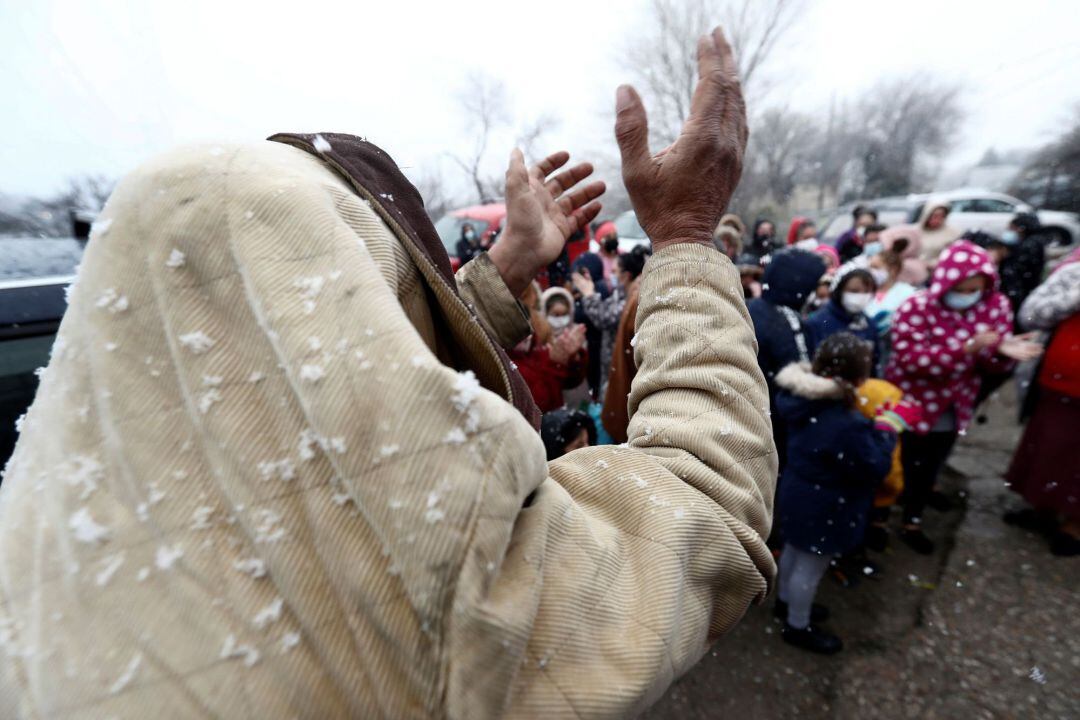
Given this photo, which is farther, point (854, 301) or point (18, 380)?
point (854, 301)

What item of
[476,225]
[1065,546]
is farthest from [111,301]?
[476,225]

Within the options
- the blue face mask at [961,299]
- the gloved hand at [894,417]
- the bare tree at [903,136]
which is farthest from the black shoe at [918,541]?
the bare tree at [903,136]

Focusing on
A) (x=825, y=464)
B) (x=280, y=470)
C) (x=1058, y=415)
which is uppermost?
(x=280, y=470)

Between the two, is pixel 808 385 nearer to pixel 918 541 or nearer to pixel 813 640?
pixel 813 640

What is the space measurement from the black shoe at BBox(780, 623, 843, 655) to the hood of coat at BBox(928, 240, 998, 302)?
2.46 metres

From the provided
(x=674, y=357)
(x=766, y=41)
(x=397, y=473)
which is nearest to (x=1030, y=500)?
(x=674, y=357)

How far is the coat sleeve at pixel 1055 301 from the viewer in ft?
10.6

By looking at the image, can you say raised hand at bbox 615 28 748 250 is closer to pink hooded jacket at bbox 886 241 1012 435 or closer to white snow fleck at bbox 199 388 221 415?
white snow fleck at bbox 199 388 221 415

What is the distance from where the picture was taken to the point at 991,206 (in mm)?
14398

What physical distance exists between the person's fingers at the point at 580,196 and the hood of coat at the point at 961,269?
327 centimetres

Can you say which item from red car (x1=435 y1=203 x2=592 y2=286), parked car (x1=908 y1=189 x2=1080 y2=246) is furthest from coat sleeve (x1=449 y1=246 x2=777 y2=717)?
parked car (x1=908 y1=189 x2=1080 y2=246)

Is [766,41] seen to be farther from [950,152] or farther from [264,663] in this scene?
[264,663]

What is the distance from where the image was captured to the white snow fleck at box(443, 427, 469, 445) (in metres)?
0.54

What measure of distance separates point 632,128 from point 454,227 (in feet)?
35.7
